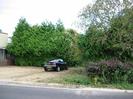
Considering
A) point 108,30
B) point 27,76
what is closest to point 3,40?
point 27,76

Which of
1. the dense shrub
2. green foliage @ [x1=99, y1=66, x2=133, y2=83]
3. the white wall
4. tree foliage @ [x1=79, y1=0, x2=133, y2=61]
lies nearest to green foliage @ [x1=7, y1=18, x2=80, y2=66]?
the white wall

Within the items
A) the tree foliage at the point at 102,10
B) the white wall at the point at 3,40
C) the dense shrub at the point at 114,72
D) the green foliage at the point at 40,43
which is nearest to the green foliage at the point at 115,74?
the dense shrub at the point at 114,72

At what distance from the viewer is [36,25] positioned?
45.0 meters

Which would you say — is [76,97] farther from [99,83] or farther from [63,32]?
[63,32]

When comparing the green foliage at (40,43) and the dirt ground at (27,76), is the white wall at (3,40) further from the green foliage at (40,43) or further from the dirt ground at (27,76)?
the dirt ground at (27,76)

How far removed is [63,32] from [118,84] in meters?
22.8

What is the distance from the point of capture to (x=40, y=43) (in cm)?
4297

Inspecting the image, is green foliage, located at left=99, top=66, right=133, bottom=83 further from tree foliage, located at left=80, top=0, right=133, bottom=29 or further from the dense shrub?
tree foliage, located at left=80, top=0, right=133, bottom=29

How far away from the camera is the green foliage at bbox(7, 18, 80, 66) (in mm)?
42031

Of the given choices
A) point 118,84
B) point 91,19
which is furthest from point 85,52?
point 118,84

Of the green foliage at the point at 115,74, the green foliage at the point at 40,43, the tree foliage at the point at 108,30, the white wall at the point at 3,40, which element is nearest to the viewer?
the green foliage at the point at 115,74

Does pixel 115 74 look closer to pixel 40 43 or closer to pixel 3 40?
pixel 40 43

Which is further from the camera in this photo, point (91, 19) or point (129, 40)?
point (91, 19)

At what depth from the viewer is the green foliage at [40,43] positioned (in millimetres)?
42031
